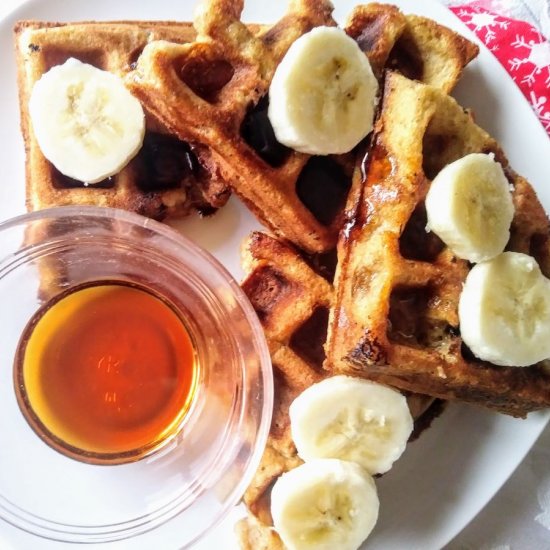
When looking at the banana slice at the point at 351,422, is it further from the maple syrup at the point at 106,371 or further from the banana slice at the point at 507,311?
the maple syrup at the point at 106,371

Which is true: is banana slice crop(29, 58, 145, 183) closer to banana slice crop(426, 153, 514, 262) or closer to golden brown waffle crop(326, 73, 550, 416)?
golden brown waffle crop(326, 73, 550, 416)

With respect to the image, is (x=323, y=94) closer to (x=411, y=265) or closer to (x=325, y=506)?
(x=411, y=265)

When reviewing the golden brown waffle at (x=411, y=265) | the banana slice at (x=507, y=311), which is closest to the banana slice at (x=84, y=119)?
the golden brown waffle at (x=411, y=265)

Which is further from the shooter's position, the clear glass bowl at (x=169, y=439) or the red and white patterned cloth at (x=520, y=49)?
the red and white patterned cloth at (x=520, y=49)

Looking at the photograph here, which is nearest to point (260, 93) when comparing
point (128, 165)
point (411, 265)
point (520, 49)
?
point (128, 165)

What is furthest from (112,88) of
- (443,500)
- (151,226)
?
(443,500)

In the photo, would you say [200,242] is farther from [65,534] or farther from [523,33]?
[523,33]
